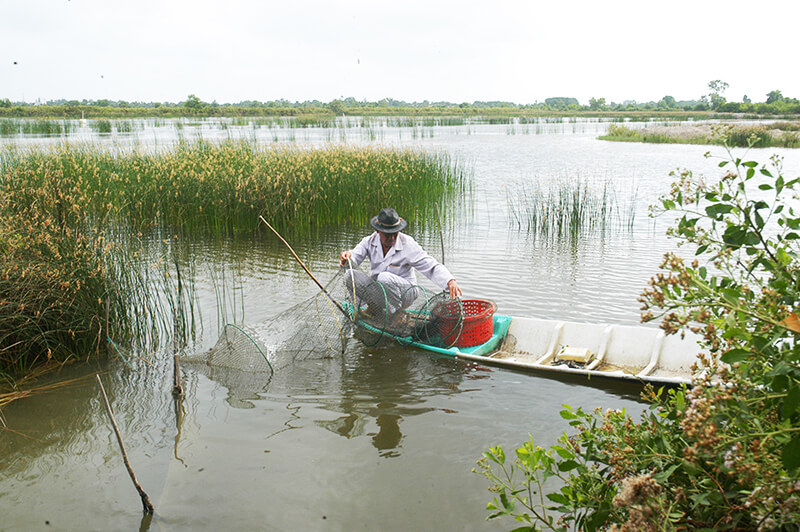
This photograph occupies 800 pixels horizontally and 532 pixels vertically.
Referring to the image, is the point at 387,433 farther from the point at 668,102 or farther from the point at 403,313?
the point at 668,102

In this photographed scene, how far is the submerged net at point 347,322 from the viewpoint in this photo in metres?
5.59

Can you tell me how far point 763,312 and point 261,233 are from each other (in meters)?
10.5

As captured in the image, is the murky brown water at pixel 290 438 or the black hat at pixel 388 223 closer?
the murky brown water at pixel 290 438

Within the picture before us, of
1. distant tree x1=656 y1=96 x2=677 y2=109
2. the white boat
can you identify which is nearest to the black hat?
the white boat

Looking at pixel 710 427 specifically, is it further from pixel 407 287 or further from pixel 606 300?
pixel 606 300

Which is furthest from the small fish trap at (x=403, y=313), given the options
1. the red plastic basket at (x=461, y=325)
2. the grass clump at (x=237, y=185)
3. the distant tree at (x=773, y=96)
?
the distant tree at (x=773, y=96)

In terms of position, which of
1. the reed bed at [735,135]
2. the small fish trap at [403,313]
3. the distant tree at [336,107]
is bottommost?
the small fish trap at [403,313]

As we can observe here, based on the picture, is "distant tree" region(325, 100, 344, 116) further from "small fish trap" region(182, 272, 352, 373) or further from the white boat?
the white boat

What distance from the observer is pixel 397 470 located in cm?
399

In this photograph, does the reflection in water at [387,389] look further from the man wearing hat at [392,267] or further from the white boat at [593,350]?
the man wearing hat at [392,267]

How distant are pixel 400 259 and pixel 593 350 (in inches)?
79.6

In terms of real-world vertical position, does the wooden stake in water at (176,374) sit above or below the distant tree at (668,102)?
below

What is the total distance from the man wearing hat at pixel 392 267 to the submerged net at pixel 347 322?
1cm

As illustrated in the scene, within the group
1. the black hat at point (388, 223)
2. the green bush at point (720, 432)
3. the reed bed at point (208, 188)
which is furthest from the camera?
the reed bed at point (208, 188)
